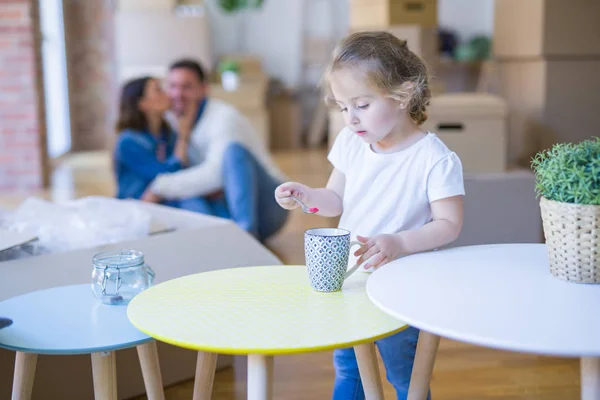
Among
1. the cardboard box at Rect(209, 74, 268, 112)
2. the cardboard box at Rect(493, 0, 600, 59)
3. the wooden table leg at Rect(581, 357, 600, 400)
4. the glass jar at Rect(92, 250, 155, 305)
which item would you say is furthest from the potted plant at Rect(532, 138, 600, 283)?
the cardboard box at Rect(209, 74, 268, 112)

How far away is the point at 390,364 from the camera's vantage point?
1.30 m

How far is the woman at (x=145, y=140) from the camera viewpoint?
3.10 m

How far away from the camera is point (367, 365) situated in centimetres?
112

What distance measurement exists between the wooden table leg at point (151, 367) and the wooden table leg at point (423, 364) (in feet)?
1.31

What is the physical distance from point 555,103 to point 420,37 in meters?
0.72

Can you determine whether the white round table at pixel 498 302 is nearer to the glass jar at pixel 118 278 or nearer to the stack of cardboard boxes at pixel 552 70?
the glass jar at pixel 118 278

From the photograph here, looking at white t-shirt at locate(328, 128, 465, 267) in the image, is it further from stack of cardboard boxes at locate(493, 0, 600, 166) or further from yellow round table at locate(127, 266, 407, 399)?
stack of cardboard boxes at locate(493, 0, 600, 166)

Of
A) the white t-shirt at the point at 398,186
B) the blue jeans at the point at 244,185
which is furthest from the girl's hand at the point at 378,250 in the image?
the blue jeans at the point at 244,185

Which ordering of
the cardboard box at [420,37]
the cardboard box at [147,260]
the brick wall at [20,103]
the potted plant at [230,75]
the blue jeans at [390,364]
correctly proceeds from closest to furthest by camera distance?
1. the blue jeans at [390,364]
2. the cardboard box at [147,260]
3. the cardboard box at [420,37]
4. the brick wall at [20,103]
5. the potted plant at [230,75]

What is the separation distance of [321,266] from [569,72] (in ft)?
7.01

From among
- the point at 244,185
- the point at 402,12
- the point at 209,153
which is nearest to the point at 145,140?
the point at 209,153

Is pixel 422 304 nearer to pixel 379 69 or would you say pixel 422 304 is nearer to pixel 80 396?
pixel 379 69

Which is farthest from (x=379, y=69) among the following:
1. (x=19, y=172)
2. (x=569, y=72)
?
(x=19, y=172)

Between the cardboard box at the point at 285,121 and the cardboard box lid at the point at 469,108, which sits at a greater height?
the cardboard box lid at the point at 469,108
